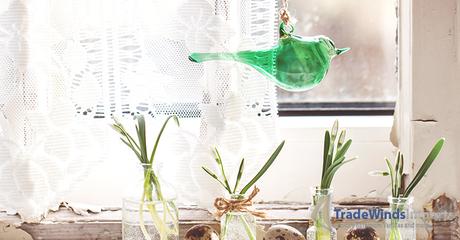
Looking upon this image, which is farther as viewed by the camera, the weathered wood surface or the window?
the window

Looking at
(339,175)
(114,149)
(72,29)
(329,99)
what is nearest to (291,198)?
(339,175)

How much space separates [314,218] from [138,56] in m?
0.35

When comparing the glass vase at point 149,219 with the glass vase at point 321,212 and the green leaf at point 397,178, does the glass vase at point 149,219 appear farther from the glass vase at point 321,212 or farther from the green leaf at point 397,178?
the green leaf at point 397,178

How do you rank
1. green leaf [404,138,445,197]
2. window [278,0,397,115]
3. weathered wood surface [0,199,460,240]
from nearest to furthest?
green leaf [404,138,445,197] < weathered wood surface [0,199,460,240] < window [278,0,397,115]

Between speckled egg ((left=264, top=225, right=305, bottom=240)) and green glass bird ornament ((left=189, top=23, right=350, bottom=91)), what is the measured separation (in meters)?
0.20

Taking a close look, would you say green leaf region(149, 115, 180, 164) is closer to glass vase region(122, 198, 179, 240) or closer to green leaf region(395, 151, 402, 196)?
glass vase region(122, 198, 179, 240)

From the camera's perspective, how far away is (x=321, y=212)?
1.08m

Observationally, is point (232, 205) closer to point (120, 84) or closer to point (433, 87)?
point (120, 84)

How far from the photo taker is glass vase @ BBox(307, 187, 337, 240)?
3.55ft

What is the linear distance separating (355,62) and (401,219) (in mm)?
371

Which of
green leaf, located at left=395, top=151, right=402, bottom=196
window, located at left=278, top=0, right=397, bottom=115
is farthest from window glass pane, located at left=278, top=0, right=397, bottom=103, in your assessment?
green leaf, located at left=395, top=151, right=402, bottom=196

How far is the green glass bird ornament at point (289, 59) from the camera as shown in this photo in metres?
1.11

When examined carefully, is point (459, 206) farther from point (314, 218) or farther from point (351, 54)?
point (351, 54)

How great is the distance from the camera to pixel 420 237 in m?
1.17
